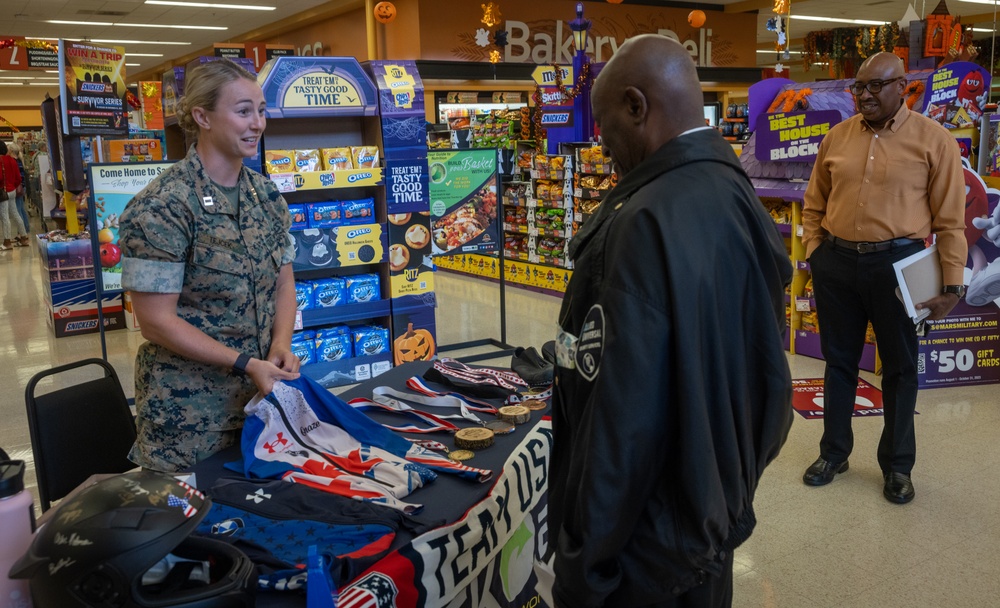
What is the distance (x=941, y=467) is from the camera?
4090 millimetres

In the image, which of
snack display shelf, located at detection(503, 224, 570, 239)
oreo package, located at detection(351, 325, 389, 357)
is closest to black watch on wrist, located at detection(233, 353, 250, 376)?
oreo package, located at detection(351, 325, 389, 357)

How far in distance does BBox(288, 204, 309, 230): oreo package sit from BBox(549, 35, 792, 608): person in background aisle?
4.07 m

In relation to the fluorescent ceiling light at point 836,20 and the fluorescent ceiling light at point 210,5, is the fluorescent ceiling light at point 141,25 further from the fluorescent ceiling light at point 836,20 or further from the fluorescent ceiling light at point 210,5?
the fluorescent ceiling light at point 836,20

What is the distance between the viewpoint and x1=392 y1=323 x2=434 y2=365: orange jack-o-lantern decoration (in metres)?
5.69

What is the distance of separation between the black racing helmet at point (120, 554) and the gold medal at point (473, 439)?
3.48 ft

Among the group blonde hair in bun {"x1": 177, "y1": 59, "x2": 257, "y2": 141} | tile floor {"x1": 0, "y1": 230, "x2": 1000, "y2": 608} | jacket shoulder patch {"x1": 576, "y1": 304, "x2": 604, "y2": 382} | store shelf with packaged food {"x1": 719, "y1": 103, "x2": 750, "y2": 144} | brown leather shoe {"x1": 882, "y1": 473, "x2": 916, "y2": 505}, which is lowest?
tile floor {"x1": 0, "y1": 230, "x2": 1000, "y2": 608}

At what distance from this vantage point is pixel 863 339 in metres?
3.77

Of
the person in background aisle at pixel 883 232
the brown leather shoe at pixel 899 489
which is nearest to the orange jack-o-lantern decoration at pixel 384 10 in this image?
the person in background aisle at pixel 883 232

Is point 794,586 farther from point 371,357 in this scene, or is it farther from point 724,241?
point 371,357

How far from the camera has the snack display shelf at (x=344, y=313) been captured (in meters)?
5.31

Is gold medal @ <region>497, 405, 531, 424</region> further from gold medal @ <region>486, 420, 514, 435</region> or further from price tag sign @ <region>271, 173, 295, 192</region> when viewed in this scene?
price tag sign @ <region>271, 173, 295, 192</region>

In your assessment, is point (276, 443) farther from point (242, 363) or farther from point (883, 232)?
point (883, 232)

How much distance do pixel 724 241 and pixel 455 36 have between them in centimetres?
1315

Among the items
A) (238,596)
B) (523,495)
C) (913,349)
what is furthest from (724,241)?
(913,349)
